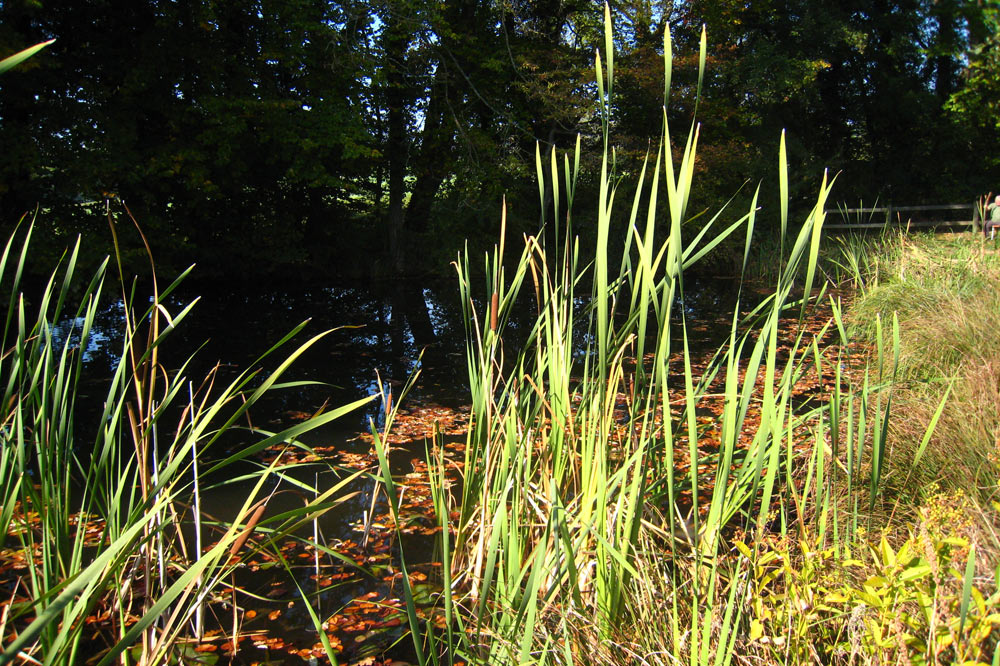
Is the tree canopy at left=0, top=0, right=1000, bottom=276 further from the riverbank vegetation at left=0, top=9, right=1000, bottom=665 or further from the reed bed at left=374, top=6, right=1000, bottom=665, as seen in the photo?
the reed bed at left=374, top=6, right=1000, bottom=665

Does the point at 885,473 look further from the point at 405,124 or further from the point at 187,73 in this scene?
the point at 405,124

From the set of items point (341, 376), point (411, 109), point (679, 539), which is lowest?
point (341, 376)

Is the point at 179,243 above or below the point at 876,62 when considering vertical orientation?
below

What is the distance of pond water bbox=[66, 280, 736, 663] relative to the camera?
2584 mm

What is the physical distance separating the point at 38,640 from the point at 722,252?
13369mm

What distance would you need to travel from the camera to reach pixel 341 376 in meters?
6.32

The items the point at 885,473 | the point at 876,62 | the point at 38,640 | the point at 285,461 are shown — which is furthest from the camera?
the point at 876,62

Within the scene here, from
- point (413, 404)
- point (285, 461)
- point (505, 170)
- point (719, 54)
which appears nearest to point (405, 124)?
point (505, 170)

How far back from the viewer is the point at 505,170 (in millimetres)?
13336

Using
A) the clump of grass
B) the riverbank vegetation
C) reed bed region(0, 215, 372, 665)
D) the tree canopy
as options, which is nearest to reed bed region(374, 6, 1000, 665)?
the riverbank vegetation

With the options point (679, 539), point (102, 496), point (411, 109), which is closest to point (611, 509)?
point (679, 539)

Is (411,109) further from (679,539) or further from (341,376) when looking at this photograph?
(679,539)

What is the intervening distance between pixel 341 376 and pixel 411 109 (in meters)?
8.97

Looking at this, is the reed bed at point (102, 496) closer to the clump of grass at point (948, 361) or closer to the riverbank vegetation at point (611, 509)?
the riverbank vegetation at point (611, 509)
